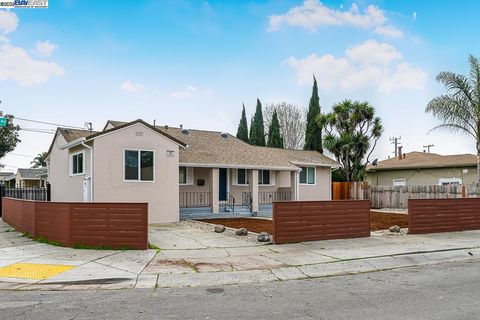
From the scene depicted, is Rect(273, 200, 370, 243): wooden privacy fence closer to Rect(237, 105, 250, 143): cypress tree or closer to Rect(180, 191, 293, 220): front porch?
Rect(180, 191, 293, 220): front porch

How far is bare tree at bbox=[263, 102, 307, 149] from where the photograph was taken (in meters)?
47.8

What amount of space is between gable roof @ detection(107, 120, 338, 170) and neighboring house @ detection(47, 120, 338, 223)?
55mm

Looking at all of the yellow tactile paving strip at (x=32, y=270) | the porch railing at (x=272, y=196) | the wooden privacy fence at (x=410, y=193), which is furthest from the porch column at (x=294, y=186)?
the yellow tactile paving strip at (x=32, y=270)

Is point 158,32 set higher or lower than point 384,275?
higher

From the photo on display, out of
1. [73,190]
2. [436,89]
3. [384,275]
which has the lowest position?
[384,275]

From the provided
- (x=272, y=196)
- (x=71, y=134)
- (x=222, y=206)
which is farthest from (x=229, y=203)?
(x=71, y=134)

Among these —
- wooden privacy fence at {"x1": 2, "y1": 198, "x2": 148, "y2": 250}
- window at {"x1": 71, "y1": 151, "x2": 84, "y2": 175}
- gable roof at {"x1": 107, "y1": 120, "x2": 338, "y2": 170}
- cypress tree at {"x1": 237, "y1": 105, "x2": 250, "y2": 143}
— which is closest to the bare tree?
cypress tree at {"x1": 237, "y1": 105, "x2": 250, "y2": 143}

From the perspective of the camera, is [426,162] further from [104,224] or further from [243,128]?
[104,224]

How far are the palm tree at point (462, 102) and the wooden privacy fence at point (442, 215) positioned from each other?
788 cm

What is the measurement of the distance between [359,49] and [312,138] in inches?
593

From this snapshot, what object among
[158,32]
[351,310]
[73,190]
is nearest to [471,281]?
[351,310]

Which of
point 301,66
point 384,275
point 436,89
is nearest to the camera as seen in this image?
point 384,275

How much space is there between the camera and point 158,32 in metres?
17.5

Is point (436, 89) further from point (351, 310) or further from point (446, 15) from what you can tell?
point (351, 310)
